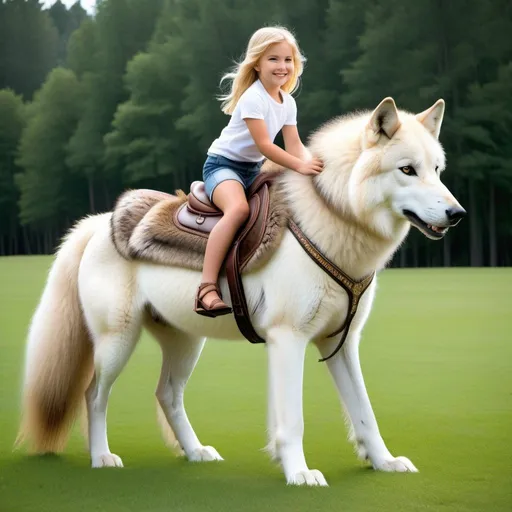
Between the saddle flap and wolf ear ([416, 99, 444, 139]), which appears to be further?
the saddle flap

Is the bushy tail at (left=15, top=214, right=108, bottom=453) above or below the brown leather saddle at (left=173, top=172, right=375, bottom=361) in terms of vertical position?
below

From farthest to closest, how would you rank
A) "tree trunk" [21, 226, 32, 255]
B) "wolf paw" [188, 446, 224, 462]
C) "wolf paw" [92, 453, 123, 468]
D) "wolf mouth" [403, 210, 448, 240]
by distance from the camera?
"tree trunk" [21, 226, 32, 255] → "wolf paw" [188, 446, 224, 462] → "wolf paw" [92, 453, 123, 468] → "wolf mouth" [403, 210, 448, 240]

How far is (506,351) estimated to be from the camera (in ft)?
34.3

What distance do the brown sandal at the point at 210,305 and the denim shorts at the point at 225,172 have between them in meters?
0.52

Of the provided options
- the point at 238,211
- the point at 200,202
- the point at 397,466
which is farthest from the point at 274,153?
the point at 397,466

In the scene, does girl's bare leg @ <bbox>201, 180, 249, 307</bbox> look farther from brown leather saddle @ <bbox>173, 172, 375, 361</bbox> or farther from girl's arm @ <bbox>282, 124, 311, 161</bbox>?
girl's arm @ <bbox>282, 124, 311, 161</bbox>

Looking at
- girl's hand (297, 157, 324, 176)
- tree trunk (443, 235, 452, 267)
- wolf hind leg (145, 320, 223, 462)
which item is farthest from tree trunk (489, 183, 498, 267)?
girl's hand (297, 157, 324, 176)

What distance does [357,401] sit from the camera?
541 centimetres

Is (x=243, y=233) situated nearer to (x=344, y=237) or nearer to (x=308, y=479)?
(x=344, y=237)

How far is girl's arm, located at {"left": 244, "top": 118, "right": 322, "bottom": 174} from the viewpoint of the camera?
17.2ft

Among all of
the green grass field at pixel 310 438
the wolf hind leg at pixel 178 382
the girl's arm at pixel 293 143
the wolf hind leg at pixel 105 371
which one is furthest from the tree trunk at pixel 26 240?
the girl's arm at pixel 293 143

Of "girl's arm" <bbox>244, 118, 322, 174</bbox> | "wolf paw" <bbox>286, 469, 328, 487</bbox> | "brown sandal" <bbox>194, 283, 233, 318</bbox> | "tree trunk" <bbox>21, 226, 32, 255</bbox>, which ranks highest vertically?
"girl's arm" <bbox>244, 118, 322, 174</bbox>

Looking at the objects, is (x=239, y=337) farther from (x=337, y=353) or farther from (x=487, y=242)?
(x=487, y=242)

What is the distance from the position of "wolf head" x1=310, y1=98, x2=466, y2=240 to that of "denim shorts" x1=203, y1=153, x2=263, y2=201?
0.52m
